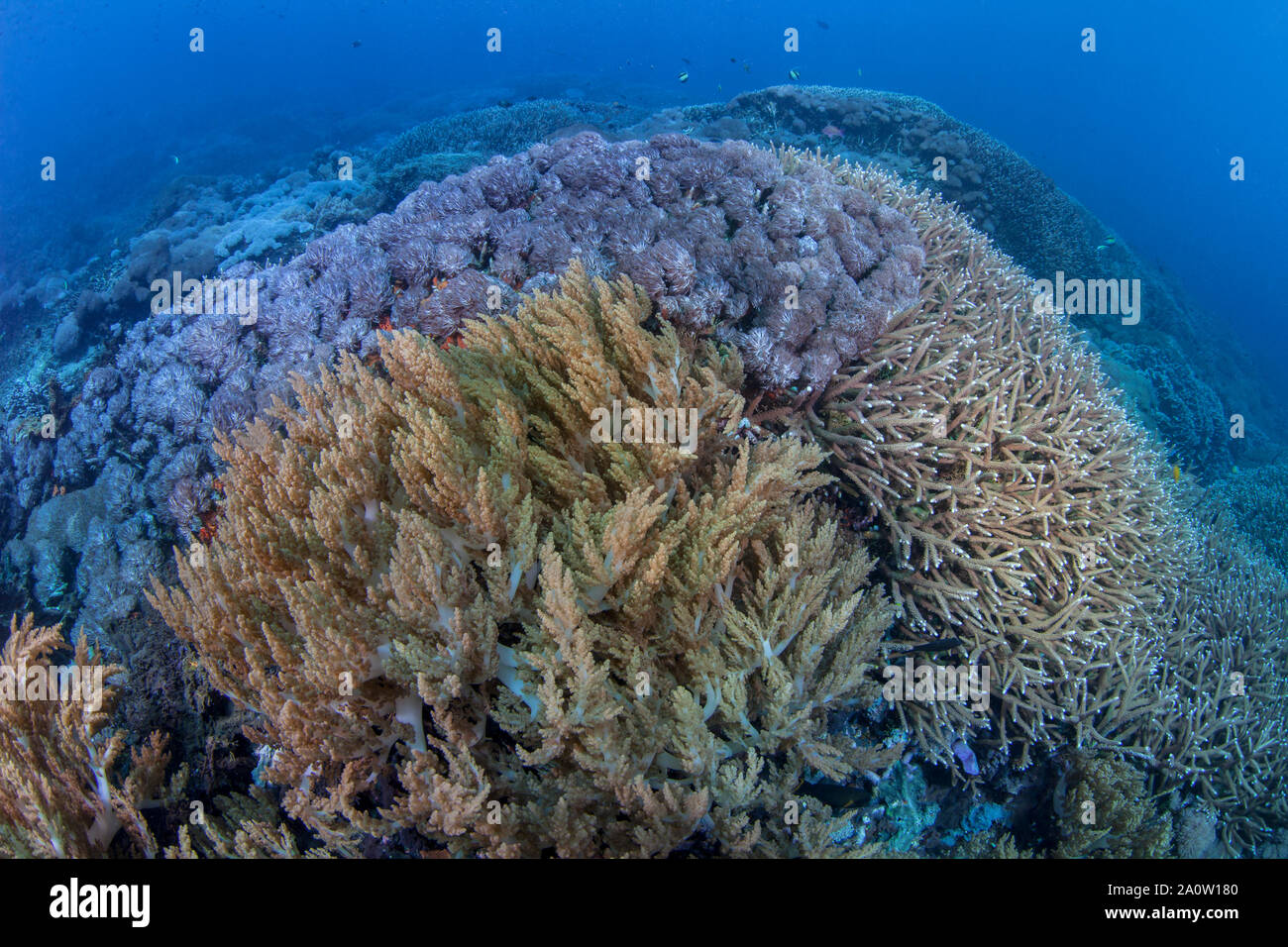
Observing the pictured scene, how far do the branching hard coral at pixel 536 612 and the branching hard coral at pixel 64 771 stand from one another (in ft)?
2.12

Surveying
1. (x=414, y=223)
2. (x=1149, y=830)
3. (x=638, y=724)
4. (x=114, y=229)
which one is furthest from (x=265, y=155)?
(x=1149, y=830)

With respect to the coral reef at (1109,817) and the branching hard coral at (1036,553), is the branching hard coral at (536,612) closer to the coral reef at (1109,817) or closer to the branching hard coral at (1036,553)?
the branching hard coral at (1036,553)

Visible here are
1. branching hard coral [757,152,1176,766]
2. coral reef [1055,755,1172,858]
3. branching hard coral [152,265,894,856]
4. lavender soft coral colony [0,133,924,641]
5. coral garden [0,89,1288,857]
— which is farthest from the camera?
lavender soft coral colony [0,133,924,641]

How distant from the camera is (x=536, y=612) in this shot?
8.50 feet

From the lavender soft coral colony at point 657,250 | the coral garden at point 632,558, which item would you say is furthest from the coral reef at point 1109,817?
the lavender soft coral colony at point 657,250

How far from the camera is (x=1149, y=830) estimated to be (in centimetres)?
384

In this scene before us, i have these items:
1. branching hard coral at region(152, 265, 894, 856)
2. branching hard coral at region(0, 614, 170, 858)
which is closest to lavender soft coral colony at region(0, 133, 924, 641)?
branching hard coral at region(152, 265, 894, 856)

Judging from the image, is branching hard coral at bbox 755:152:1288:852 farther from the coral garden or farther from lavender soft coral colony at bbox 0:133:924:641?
lavender soft coral colony at bbox 0:133:924:641

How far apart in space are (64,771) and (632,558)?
3113mm

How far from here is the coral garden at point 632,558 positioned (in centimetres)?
260

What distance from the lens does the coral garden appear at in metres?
2.60

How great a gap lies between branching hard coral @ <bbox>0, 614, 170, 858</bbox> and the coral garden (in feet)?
0.09

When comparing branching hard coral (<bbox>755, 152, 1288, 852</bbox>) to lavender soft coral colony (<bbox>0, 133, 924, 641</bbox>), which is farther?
lavender soft coral colony (<bbox>0, 133, 924, 641</bbox>)
